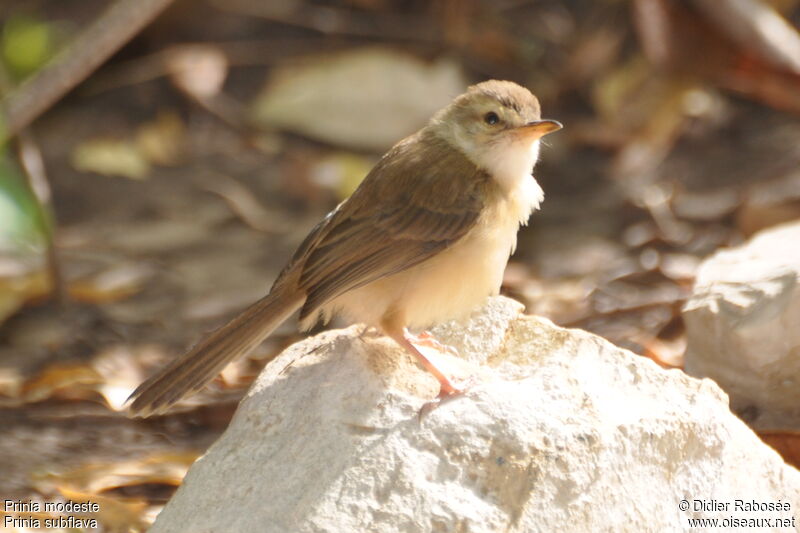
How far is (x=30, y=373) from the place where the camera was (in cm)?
567

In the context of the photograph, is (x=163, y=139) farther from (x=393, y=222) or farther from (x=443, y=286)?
(x=443, y=286)

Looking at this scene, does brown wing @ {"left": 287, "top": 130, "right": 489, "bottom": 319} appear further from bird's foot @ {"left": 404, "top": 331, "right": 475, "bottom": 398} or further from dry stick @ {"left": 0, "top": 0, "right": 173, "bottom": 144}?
dry stick @ {"left": 0, "top": 0, "right": 173, "bottom": 144}

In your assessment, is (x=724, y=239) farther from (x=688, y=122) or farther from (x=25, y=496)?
(x=25, y=496)

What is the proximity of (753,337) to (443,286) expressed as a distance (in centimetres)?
126

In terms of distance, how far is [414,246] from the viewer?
438 cm

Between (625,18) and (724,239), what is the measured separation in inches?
102

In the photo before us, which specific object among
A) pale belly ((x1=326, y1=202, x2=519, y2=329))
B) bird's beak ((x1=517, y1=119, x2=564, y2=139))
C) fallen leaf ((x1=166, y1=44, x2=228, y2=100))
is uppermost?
fallen leaf ((x1=166, y1=44, x2=228, y2=100))

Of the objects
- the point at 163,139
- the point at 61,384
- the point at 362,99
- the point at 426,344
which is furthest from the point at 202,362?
the point at 163,139

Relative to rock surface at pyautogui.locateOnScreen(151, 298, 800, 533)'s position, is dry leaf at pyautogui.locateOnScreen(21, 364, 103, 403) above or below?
above

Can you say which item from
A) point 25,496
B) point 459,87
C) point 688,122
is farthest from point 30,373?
point 688,122

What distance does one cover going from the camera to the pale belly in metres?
4.29

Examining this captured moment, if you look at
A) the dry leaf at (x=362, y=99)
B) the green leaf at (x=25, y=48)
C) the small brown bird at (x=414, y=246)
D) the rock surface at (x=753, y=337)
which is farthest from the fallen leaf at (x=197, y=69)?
the rock surface at (x=753, y=337)

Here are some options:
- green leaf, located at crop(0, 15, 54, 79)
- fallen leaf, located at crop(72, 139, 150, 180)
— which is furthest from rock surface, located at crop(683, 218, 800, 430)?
fallen leaf, located at crop(72, 139, 150, 180)

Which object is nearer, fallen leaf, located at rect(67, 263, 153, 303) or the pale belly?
the pale belly
